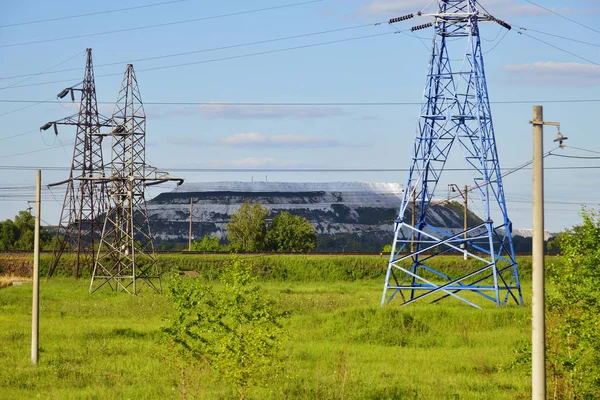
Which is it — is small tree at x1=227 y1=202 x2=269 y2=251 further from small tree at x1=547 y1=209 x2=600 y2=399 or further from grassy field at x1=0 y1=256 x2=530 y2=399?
small tree at x1=547 y1=209 x2=600 y2=399

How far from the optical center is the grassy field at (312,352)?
23.5 m

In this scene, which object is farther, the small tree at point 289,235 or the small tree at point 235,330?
the small tree at point 289,235

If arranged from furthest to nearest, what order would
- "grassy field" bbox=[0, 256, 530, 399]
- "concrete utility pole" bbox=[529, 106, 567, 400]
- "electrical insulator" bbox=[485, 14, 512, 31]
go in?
"electrical insulator" bbox=[485, 14, 512, 31], "grassy field" bbox=[0, 256, 530, 399], "concrete utility pole" bbox=[529, 106, 567, 400]

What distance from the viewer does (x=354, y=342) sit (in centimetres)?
3409

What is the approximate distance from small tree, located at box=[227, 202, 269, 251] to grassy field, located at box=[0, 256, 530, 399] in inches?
1719

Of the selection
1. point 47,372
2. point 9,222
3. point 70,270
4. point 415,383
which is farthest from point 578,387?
point 9,222

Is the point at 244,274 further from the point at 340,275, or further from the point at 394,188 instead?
the point at 394,188

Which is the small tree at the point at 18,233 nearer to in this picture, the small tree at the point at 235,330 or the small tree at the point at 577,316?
the small tree at the point at 235,330

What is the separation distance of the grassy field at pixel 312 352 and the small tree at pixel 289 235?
41.4m

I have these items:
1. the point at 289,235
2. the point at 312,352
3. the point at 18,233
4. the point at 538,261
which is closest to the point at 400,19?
the point at 312,352

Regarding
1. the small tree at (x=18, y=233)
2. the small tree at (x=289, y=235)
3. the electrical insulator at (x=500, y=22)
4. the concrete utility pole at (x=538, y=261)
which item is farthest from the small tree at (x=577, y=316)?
the small tree at (x=18, y=233)

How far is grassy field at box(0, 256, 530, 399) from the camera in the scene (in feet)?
77.2

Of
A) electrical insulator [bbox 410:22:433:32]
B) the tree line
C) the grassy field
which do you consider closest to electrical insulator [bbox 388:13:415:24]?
electrical insulator [bbox 410:22:433:32]

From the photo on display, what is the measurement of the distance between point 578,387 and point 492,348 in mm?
11808
